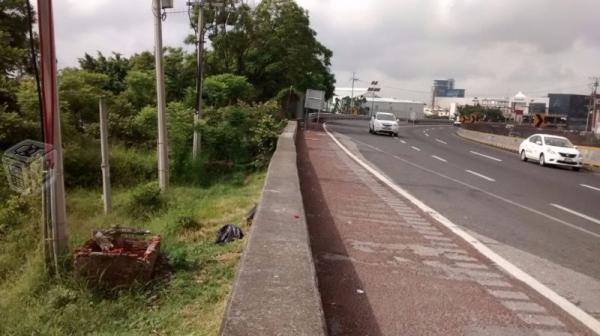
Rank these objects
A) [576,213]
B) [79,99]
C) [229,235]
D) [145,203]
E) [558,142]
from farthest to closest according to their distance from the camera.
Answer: [558,142], [79,99], [145,203], [576,213], [229,235]

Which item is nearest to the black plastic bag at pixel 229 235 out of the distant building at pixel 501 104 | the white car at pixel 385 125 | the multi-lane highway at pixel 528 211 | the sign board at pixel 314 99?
the multi-lane highway at pixel 528 211

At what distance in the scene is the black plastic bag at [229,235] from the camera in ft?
24.2

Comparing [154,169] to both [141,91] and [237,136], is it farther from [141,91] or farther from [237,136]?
[141,91]

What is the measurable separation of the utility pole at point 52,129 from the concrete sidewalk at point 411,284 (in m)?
2.72

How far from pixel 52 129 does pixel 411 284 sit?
152 inches

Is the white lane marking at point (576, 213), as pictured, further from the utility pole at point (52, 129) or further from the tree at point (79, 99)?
the tree at point (79, 99)

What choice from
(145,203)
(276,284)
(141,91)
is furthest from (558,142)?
(276,284)

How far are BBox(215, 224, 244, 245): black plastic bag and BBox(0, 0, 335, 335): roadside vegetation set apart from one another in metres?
0.24

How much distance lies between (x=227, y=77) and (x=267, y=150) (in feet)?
37.0

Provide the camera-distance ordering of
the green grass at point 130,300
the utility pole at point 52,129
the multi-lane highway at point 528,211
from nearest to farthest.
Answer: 1. the green grass at point 130,300
2. the utility pole at point 52,129
3. the multi-lane highway at point 528,211

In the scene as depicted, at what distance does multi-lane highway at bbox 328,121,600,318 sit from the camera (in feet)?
21.4

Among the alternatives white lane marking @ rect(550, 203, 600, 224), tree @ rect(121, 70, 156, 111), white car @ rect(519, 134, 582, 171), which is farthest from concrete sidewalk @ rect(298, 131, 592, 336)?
tree @ rect(121, 70, 156, 111)

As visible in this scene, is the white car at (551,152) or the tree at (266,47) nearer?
the white car at (551,152)

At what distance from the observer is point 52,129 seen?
222 inches
